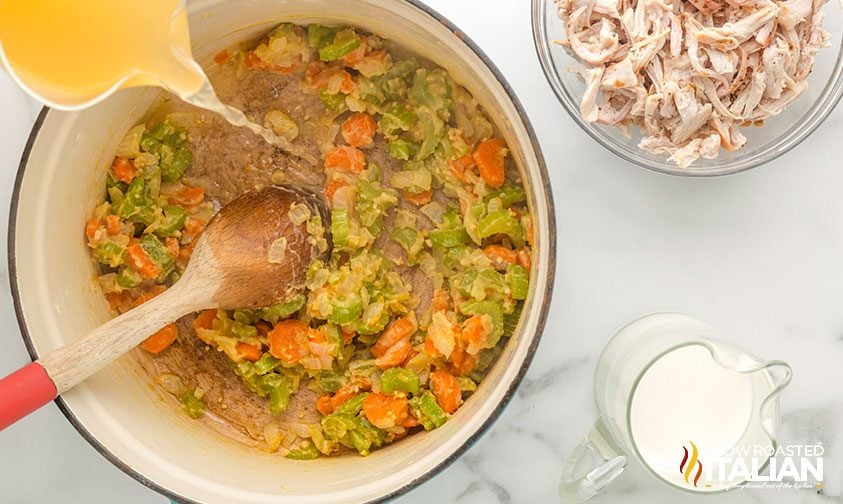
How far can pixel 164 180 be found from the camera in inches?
78.5

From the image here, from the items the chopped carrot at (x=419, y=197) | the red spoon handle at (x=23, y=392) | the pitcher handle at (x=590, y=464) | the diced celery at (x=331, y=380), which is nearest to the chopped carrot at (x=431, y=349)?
the diced celery at (x=331, y=380)

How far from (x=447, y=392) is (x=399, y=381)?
11 cm

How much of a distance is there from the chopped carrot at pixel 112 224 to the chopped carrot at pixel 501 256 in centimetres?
83

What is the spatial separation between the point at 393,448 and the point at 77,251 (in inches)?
31.7

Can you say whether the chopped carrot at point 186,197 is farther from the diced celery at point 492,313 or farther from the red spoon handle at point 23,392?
the diced celery at point 492,313

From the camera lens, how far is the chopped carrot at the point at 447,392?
6.03 feet

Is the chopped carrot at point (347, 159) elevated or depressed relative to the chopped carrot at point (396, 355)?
elevated

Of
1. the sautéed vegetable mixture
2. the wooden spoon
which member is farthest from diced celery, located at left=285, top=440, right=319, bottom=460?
the wooden spoon

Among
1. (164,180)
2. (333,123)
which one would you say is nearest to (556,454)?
(333,123)

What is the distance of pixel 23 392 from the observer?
61.9 inches

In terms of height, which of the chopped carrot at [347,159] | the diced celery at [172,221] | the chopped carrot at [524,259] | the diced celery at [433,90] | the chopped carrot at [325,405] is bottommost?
the chopped carrot at [325,405]

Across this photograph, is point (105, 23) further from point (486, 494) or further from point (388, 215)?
point (486, 494)

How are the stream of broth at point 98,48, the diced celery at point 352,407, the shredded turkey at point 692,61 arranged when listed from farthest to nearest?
the diced celery at point 352,407 < the shredded turkey at point 692,61 < the stream of broth at point 98,48

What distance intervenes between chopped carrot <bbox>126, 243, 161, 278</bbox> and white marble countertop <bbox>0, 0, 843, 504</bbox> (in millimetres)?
327
